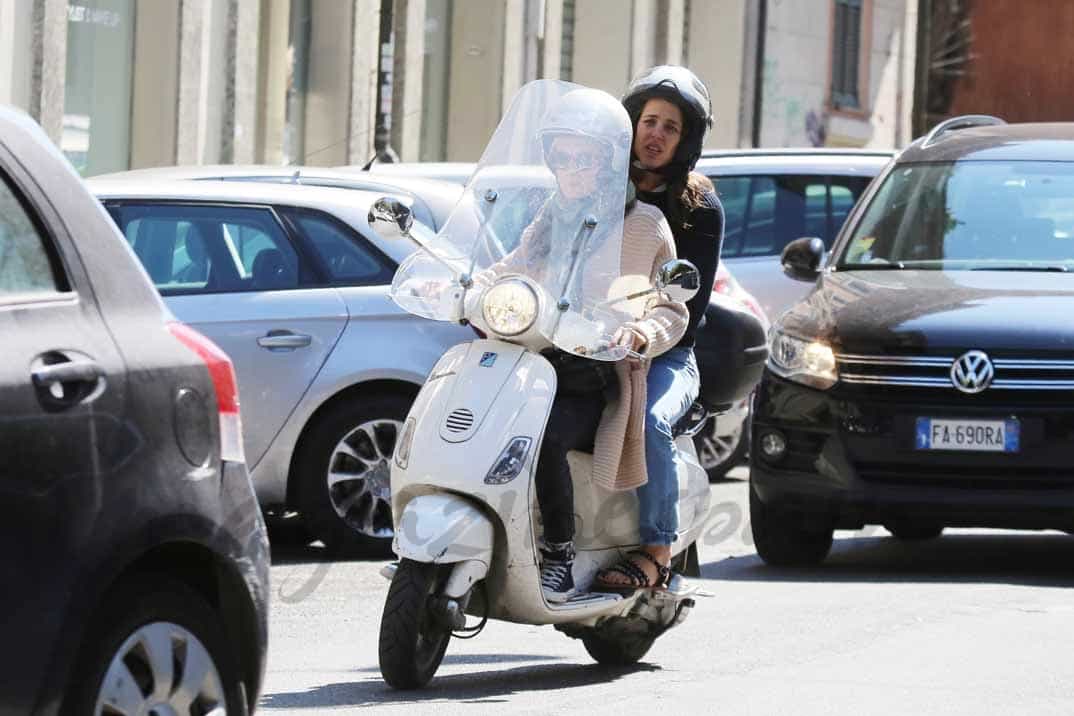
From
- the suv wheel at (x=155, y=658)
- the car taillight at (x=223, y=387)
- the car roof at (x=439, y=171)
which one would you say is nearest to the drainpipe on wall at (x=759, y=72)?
the car roof at (x=439, y=171)

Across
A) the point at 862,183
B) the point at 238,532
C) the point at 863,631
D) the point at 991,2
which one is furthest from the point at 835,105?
the point at 238,532

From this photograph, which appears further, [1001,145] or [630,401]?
[1001,145]

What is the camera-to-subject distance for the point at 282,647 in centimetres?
847

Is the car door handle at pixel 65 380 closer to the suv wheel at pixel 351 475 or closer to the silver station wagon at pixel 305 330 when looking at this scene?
the silver station wagon at pixel 305 330

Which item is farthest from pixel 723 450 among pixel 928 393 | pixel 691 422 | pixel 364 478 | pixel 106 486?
pixel 106 486

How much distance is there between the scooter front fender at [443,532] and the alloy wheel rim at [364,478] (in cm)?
356

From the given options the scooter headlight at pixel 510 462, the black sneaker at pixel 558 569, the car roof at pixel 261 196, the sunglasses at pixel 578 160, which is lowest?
the black sneaker at pixel 558 569

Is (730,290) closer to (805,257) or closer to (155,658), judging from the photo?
(805,257)

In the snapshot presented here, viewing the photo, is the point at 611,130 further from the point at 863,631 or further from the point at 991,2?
the point at 991,2

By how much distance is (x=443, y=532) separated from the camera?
279 inches

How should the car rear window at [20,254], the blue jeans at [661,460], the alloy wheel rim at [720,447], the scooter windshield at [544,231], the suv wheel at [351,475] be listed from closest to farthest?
the car rear window at [20,254] → the scooter windshield at [544,231] → the blue jeans at [661,460] → the suv wheel at [351,475] → the alloy wheel rim at [720,447]

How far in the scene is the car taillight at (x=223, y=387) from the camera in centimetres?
540

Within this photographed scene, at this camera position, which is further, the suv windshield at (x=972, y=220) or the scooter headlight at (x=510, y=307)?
the suv windshield at (x=972, y=220)

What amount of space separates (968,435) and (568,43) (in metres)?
20.8
